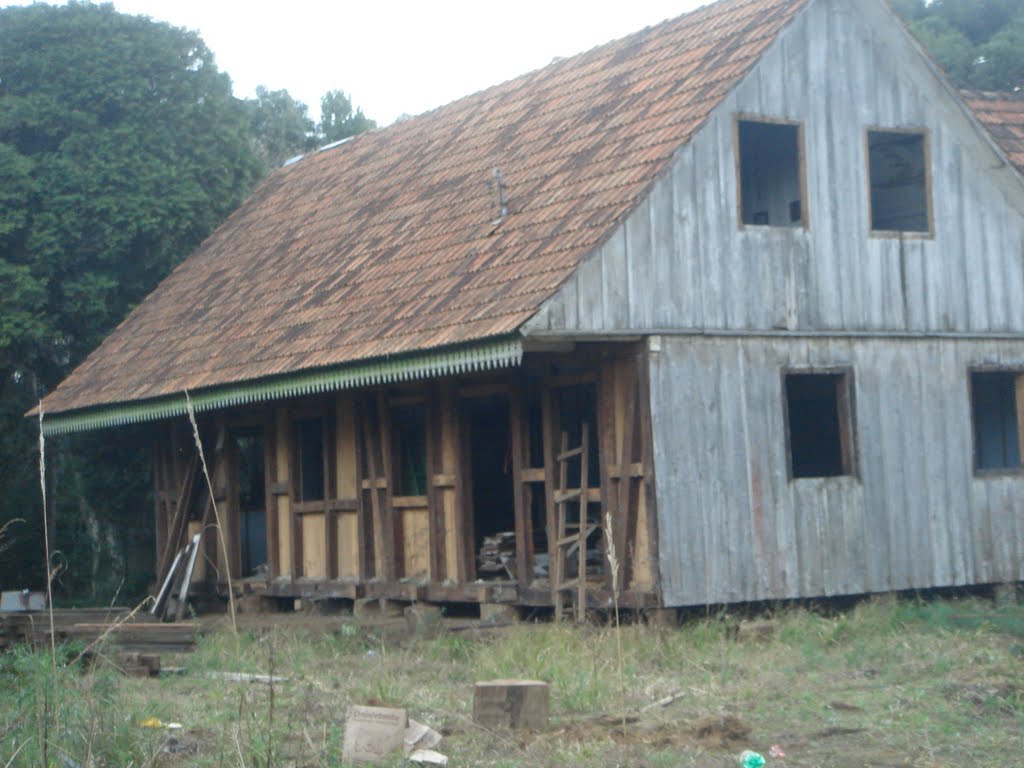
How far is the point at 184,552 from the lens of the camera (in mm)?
19172

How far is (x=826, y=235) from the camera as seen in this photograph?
49.4ft

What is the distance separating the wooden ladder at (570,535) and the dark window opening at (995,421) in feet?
16.0

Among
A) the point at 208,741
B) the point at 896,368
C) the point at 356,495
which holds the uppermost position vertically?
the point at 896,368

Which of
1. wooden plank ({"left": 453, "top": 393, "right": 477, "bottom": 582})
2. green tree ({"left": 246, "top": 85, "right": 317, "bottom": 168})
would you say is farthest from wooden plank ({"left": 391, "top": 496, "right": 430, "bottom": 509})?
green tree ({"left": 246, "top": 85, "right": 317, "bottom": 168})

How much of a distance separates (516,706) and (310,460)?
9633 millimetres

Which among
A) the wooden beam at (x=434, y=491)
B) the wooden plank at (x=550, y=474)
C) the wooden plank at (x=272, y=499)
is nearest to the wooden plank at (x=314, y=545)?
the wooden plank at (x=272, y=499)

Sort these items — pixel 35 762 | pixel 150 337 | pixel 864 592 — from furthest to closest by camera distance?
→ 1. pixel 150 337
2. pixel 864 592
3. pixel 35 762

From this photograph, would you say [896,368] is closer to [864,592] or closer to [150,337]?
[864,592]

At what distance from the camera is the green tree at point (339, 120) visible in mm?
38938

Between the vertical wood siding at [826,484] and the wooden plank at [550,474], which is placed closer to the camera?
the vertical wood siding at [826,484]

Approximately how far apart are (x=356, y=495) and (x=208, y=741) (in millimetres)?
8009

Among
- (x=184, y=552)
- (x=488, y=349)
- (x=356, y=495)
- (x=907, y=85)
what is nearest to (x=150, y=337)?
(x=184, y=552)

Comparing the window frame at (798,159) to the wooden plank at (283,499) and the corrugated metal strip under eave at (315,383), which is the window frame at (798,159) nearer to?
the corrugated metal strip under eave at (315,383)

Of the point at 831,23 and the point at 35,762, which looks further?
the point at 831,23
